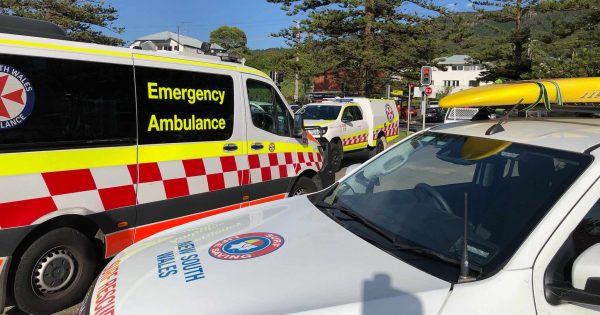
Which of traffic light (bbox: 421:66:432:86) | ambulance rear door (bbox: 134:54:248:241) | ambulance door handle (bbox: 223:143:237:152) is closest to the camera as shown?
ambulance rear door (bbox: 134:54:248:241)

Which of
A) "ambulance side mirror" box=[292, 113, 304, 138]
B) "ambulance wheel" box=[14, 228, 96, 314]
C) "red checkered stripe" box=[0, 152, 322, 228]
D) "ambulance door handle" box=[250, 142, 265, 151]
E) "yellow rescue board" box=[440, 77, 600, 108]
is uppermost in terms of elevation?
"yellow rescue board" box=[440, 77, 600, 108]

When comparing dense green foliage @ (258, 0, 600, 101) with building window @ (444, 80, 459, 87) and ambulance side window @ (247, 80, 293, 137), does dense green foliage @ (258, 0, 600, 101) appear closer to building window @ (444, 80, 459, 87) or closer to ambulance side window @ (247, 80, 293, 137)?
ambulance side window @ (247, 80, 293, 137)

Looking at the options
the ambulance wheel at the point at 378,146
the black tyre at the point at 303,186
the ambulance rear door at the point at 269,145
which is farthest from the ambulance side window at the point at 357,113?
the ambulance rear door at the point at 269,145

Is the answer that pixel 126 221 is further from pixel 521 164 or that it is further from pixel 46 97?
pixel 521 164

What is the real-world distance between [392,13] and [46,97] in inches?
1040

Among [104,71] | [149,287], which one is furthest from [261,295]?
[104,71]

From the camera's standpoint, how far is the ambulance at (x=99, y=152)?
3.32 m

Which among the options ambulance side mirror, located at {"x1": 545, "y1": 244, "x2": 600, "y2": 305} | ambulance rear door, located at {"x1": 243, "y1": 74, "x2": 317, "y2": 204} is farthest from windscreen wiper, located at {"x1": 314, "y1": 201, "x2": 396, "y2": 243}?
ambulance rear door, located at {"x1": 243, "y1": 74, "x2": 317, "y2": 204}

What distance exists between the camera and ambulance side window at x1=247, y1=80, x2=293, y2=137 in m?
5.29

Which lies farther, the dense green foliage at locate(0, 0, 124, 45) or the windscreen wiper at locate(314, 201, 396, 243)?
the dense green foliage at locate(0, 0, 124, 45)

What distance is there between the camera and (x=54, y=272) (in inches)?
141

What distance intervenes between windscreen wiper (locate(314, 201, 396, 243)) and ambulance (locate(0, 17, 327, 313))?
1991mm

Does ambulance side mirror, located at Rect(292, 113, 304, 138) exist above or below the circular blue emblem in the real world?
above

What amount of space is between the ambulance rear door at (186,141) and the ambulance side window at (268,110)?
242 mm
